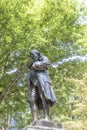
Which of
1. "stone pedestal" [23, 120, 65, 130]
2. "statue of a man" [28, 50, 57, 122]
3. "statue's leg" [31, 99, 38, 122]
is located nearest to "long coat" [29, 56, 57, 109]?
"statue of a man" [28, 50, 57, 122]

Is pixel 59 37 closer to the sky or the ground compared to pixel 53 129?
closer to the sky

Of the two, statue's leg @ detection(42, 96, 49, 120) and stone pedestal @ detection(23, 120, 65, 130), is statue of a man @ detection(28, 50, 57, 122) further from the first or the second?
stone pedestal @ detection(23, 120, 65, 130)

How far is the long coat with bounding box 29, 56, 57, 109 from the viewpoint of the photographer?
7.64 meters

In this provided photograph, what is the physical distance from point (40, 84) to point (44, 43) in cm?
740

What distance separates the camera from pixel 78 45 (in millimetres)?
16547

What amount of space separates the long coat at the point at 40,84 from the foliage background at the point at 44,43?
647 centimetres

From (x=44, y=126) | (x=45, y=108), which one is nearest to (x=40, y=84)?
(x=45, y=108)

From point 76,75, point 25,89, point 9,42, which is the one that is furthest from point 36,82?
point 76,75

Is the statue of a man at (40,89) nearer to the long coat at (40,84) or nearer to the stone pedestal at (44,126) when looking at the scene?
the long coat at (40,84)

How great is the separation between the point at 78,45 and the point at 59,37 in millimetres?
1330

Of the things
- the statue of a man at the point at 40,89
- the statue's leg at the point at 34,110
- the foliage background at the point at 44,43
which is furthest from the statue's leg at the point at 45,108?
the foliage background at the point at 44,43

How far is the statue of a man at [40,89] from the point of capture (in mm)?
7613

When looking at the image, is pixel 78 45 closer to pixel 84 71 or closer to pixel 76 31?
pixel 76 31

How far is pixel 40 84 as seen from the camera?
773 centimetres
